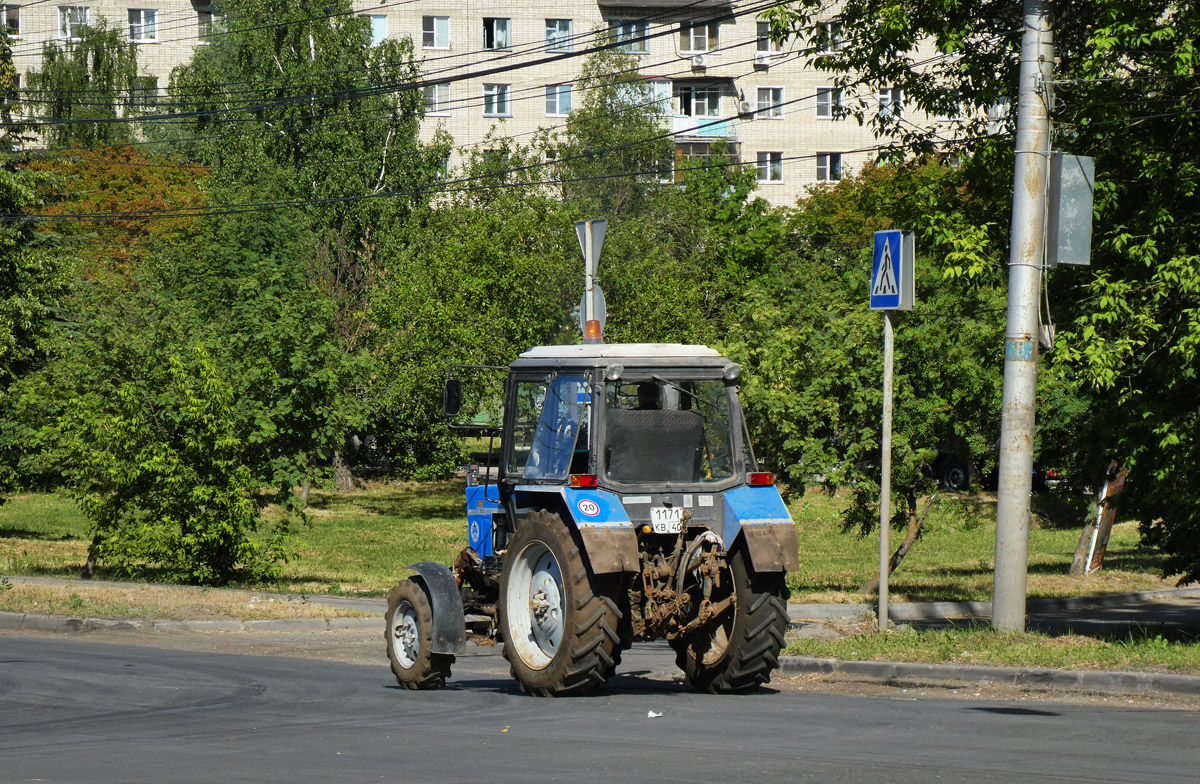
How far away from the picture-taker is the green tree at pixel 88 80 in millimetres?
61719

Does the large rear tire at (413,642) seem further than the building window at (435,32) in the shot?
No

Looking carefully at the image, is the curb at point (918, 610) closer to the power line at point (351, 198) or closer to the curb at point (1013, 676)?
the curb at point (1013, 676)

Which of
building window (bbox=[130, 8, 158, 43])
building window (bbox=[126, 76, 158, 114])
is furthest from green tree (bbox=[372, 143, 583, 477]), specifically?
building window (bbox=[130, 8, 158, 43])

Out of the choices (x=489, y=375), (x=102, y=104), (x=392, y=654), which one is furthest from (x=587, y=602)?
(x=102, y=104)

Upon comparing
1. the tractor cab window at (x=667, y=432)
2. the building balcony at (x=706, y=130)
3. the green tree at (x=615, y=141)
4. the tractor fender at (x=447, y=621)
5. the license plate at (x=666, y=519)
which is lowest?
the tractor fender at (x=447, y=621)

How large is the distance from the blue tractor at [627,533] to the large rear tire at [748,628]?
0.01 m

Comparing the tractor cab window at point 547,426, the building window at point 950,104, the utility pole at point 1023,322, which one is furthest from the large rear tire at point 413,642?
the building window at point 950,104

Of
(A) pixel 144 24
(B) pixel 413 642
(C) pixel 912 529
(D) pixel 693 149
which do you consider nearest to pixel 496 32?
(D) pixel 693 149

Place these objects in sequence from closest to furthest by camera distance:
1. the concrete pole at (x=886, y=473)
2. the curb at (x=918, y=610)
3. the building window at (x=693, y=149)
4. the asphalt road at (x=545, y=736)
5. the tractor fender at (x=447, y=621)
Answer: the asphalt road at (x=545, y=736)
the tractor fender at (x=447, y=621)
the concrete pole at (x=886, y=473)
the curb at (x=918, y=610)
the building window at (x=693, y=149)

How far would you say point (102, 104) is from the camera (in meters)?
62.4

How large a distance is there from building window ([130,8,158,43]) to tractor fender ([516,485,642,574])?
70.2 metres

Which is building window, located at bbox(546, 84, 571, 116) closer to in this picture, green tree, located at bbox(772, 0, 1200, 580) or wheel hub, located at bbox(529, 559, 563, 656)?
green tree, located at bbox(772, 0, 1200, 580)

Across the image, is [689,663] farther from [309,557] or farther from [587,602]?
[309,557]

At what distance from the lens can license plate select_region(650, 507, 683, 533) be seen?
10445mm
